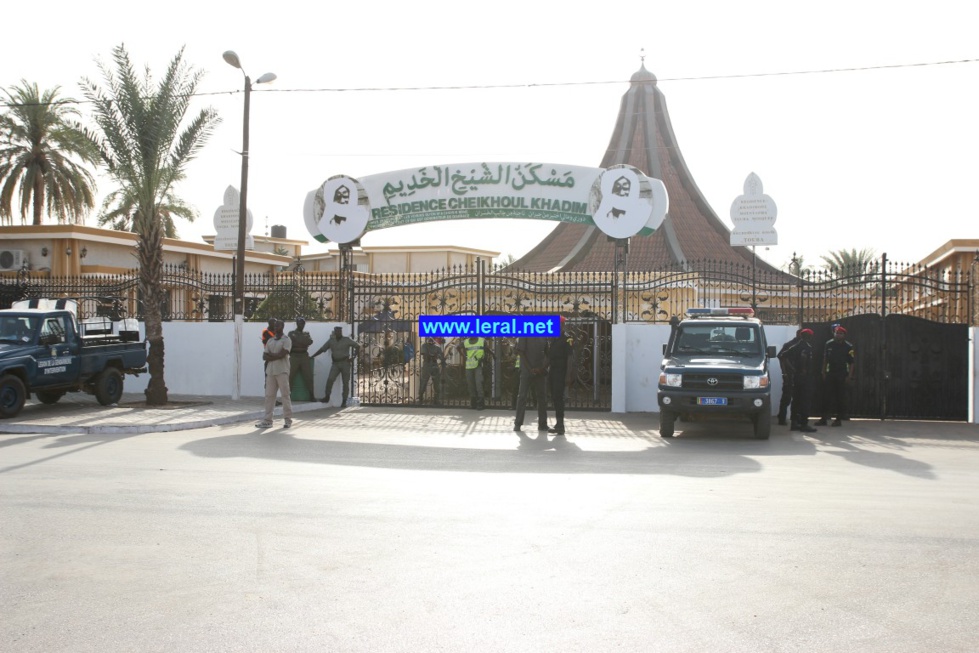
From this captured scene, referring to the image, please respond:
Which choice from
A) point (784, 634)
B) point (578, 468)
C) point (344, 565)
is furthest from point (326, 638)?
point (578, 468)

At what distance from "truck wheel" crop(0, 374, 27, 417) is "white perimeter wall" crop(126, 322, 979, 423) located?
18.7 feet

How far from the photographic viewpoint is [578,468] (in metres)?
11.2

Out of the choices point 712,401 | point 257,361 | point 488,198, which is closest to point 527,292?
point 488,198

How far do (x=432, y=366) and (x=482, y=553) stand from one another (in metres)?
13.5

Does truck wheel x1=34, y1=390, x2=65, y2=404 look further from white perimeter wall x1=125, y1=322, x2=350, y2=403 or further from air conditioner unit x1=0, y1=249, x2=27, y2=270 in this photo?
air conditioner unit x1=0, y1=249, x2=27, y2=270

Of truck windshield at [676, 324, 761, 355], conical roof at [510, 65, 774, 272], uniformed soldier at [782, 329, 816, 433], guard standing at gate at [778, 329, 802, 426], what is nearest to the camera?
truck windshield at [676, 324, 761, 355]

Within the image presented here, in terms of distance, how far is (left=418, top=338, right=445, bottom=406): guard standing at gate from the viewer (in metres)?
20.0

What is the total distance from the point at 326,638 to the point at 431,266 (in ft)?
148

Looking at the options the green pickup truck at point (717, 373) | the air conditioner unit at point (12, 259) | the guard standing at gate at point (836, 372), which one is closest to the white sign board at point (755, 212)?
the guard standing at gate at point (836, 372)

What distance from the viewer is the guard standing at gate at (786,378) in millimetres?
16609

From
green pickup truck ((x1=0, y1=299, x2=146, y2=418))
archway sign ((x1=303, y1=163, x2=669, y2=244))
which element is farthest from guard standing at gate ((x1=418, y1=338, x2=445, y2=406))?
green pickup truck ((x1=0, y1=299, x2=146, y2=418))

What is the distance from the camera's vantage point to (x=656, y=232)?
108 feet

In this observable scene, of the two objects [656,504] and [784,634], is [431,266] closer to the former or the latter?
[656,504]

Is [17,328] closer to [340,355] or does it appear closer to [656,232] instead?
[340,355]
